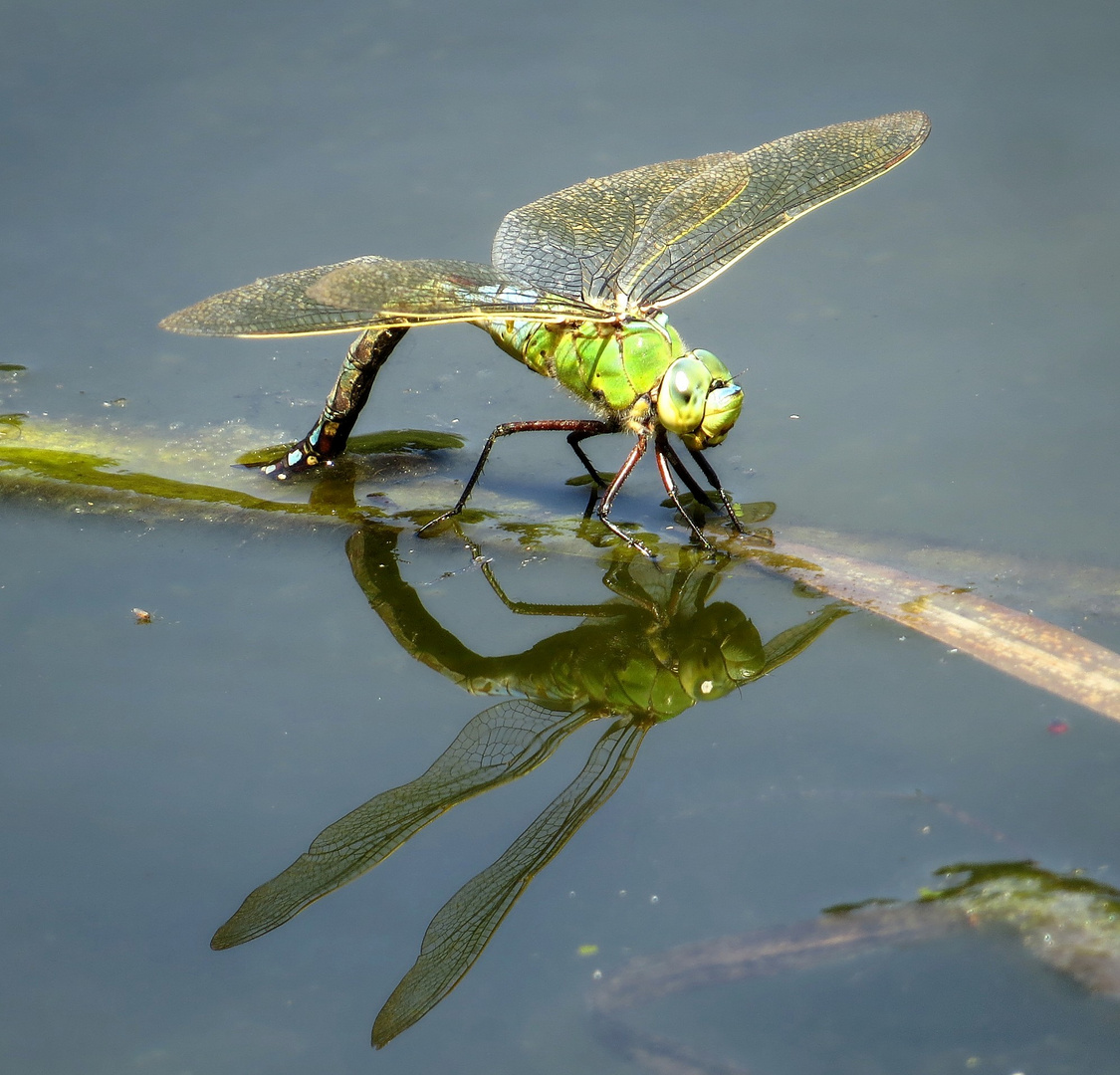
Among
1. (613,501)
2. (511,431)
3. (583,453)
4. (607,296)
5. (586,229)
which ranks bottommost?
(613,501)

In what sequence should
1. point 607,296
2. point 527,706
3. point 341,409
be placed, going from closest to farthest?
1. point 527,706
2. point 341,409
3. point 607,296

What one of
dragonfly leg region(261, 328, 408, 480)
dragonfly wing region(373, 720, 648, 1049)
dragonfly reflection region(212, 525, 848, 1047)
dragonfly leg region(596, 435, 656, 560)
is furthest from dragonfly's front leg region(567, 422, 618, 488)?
dragonfly wing region(373, 720, 648, 1049)

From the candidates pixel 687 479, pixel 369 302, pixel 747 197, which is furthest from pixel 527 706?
pixel 747 197

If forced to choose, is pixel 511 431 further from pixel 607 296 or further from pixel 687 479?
pixel 607 296

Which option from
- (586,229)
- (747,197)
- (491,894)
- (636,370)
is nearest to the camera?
(491,894)

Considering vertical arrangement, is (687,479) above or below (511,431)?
below

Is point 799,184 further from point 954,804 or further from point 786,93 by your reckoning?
point 954,804
